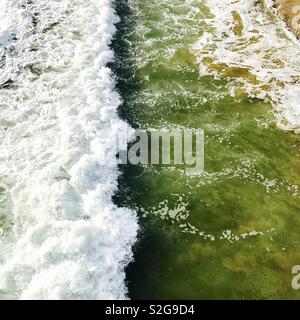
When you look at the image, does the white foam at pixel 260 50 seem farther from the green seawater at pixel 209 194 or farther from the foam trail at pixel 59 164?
the foam trail at pixel 59 164

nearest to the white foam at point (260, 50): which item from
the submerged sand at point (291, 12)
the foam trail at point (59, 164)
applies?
the submerged sand at point (291, 12)

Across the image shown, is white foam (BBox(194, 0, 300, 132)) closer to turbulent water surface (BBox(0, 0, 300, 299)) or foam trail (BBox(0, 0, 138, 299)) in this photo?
turbulent water surface (BBox(0, 0, 300, 299))

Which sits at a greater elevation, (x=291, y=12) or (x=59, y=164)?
(x=291, y=12)

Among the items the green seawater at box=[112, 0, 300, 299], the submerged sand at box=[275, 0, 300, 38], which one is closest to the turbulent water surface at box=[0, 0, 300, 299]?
the green seawater at box=[112, 0, 300, 299]

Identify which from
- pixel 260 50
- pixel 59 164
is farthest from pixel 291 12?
pixel 59 164

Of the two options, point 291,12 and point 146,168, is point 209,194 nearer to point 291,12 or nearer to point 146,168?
point 146,168
